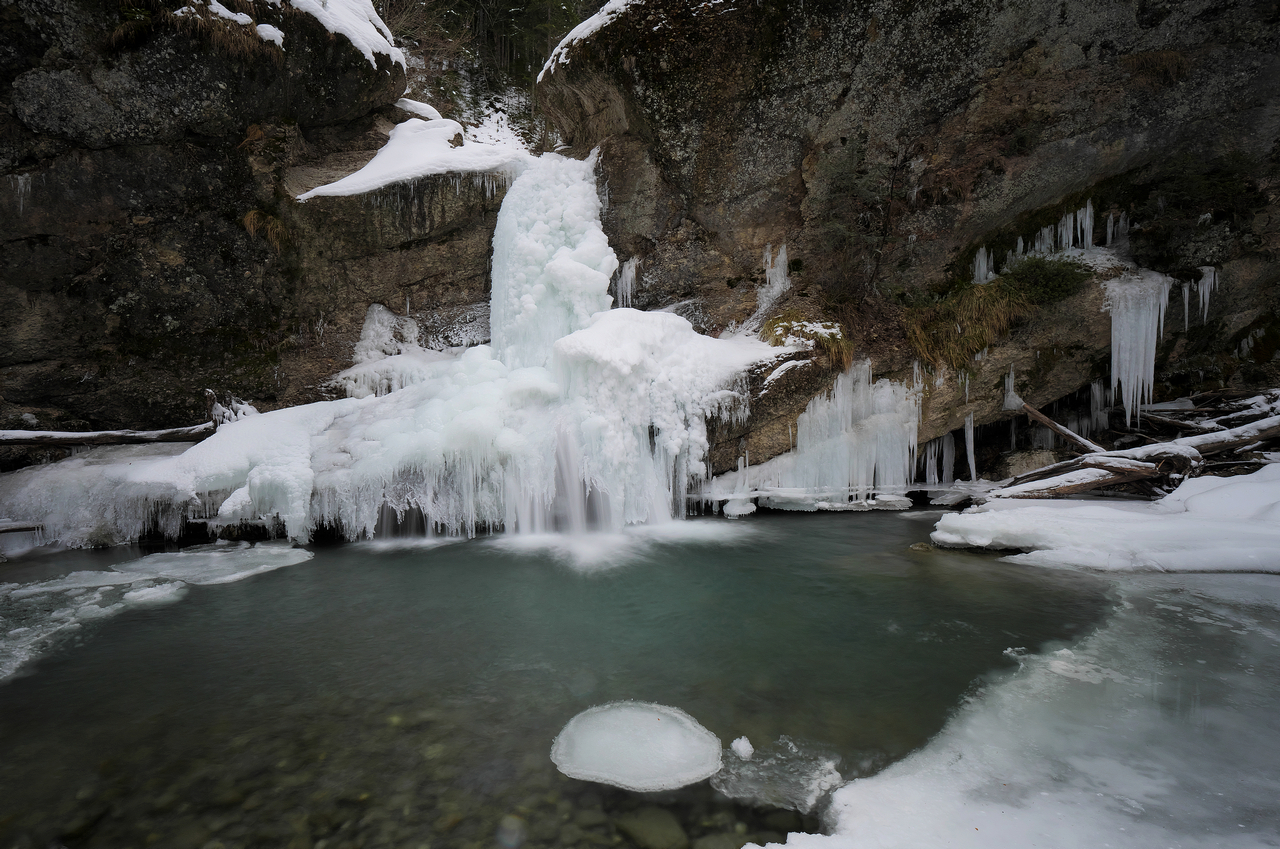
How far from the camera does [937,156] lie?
789 centimetres

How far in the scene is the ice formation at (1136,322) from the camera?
7.61m

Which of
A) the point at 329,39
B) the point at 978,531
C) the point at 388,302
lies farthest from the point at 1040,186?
the point at 329,39

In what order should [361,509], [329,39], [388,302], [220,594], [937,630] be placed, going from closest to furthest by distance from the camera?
1. [937,630]
2. [220,594]
3. [361,509]
4. [329,39]
5. [388,302]

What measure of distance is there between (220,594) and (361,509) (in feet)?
5.89

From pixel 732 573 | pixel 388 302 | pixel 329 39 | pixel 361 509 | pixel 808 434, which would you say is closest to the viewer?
pixel 732 573

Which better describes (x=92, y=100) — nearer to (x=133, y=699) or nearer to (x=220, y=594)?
(x=220, y=594)

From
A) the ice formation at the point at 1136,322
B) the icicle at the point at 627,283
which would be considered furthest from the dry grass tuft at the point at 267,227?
the ice formation at the point at 1136,322

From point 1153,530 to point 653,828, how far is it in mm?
5666

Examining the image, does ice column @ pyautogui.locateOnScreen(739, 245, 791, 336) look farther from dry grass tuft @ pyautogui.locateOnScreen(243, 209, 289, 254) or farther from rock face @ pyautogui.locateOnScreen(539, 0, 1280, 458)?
dry grass tuft @ pyautogui.locateOnScreen(243, 209, 289, 254)

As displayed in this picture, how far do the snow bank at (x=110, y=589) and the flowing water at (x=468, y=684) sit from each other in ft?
0.74

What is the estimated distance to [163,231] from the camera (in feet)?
25.4

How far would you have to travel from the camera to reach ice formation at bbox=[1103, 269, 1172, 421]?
7605mm

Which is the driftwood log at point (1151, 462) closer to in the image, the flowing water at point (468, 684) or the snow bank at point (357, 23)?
the flowing water at point (468, 684)

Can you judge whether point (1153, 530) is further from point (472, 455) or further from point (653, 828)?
point (472, 455)
